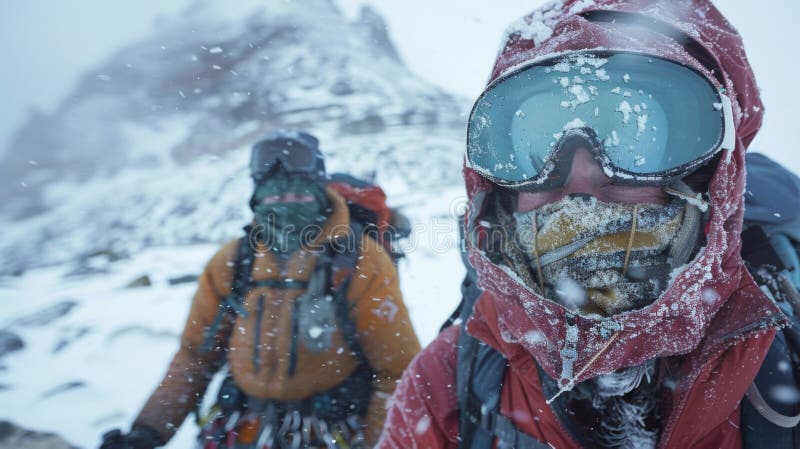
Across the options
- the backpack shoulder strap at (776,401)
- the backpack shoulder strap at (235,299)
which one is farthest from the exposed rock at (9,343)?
the backpack shoulder strap at (776,401)

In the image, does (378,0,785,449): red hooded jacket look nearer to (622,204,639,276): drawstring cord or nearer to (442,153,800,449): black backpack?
(442,153,800,449): black backpack

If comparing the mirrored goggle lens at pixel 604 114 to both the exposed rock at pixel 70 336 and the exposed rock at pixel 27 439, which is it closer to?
the exposed rock at pixel 27 439

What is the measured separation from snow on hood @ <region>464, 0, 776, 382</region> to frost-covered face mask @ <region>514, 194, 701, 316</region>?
0.08m

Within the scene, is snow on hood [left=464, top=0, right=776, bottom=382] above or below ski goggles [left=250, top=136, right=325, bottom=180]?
above

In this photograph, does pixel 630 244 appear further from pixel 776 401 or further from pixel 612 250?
pixel 776 401

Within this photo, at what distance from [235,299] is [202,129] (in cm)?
3691

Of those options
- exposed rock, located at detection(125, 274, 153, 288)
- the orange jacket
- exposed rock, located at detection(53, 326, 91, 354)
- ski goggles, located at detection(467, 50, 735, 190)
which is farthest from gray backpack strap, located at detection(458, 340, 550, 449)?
exposed rock, located at detection(125, 274, 153, 288)

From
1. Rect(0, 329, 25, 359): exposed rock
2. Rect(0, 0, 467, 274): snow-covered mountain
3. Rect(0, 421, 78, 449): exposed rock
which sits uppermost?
Rect(0, 421, 78, 449): exposed rock

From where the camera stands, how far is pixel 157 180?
2806cm

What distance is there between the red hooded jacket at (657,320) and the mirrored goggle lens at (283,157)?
193cm

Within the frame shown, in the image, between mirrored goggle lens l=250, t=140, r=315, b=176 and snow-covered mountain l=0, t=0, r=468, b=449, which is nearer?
mirrored goggle lens l=250, t=140, r=315, b=176

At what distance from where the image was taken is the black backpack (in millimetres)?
1040

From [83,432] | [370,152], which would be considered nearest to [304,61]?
[370,152]

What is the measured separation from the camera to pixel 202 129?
35062mm
